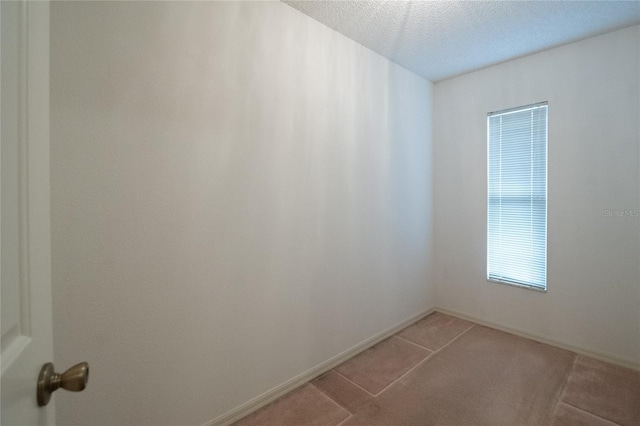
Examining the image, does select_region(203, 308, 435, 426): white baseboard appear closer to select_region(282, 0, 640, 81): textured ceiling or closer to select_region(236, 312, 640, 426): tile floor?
select_region(236, 312, 640, 426): tile floor

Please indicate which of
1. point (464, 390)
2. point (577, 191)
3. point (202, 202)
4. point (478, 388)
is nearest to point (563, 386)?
point (478, 388)

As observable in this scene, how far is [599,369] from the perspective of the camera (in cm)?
222

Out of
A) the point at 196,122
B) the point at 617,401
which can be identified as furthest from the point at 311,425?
the point at 617,401

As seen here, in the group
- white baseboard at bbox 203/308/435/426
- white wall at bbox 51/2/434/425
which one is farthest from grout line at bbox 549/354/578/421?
white wall at bbox 51/2/434/425

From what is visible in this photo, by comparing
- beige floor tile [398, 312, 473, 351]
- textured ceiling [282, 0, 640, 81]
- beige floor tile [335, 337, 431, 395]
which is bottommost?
beige floor tile [335, 337, 431, 395]

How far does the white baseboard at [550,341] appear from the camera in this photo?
2.25 m

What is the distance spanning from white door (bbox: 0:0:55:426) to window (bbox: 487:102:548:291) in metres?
3.43

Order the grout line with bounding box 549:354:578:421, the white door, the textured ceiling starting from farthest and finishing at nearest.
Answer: the textured ceiling < the grout line with bounding box 549:354:578:421 < the white door

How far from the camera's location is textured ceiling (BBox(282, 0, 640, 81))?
197 cm

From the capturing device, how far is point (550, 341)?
8.54ft

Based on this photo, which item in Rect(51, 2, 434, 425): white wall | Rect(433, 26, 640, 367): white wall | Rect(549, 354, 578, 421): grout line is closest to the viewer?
Rect(51, 2, 434, 425): white wall

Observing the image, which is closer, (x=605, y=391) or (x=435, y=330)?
(x=605, y=391)

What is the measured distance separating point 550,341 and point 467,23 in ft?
9.67

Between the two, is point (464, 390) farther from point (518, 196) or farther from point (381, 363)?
point (518, 196)
